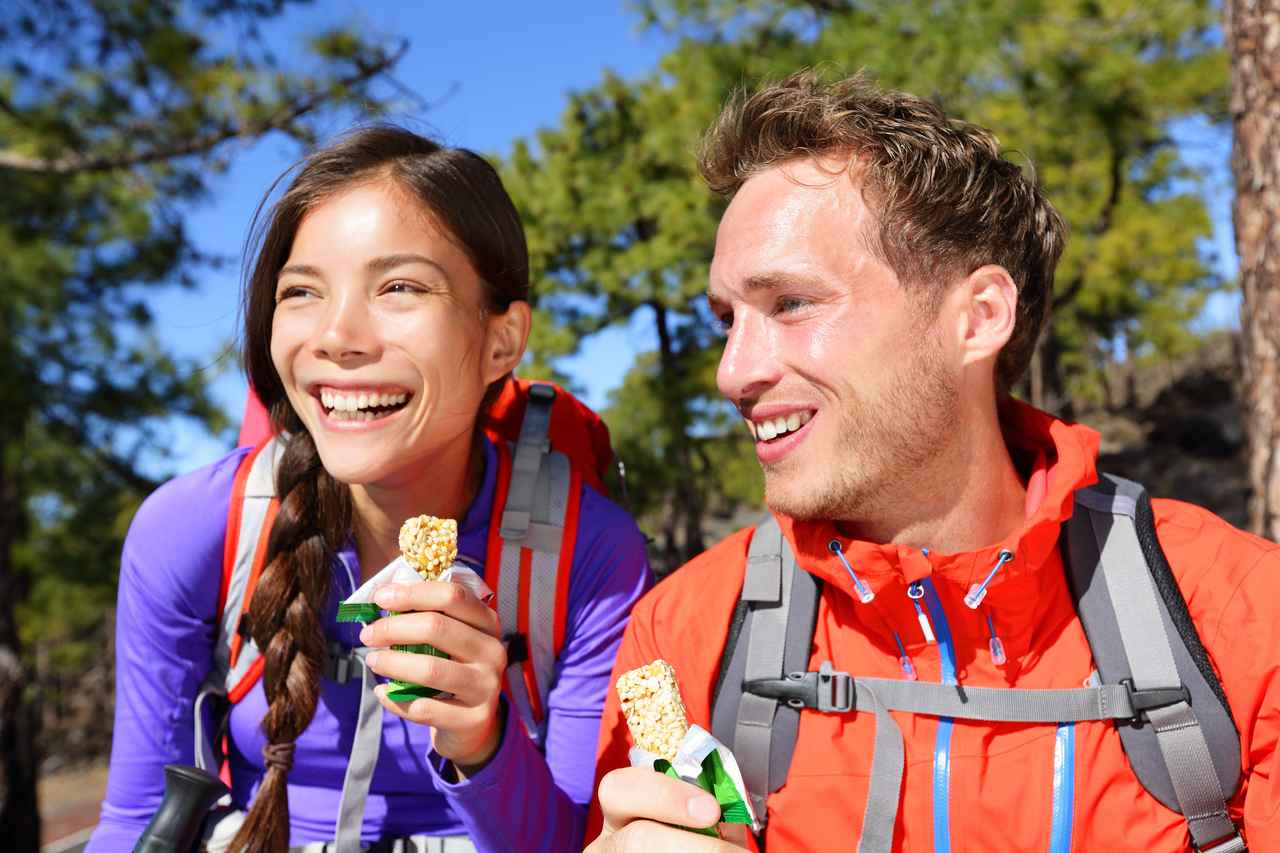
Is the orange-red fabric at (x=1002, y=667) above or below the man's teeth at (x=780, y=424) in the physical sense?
below

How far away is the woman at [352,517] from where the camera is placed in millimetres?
2051

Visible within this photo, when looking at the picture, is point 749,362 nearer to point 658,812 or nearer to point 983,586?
point 983,586

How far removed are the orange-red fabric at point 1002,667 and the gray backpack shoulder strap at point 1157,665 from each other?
0.04m

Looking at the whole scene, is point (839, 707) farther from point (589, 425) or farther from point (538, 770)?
point (589, 425)

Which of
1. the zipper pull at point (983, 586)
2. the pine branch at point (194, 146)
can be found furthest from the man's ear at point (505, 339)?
the pine branch at point (194, 146)

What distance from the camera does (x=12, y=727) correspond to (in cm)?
816

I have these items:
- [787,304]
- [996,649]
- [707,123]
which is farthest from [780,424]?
[707,123]

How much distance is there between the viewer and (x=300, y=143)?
594 centimetres

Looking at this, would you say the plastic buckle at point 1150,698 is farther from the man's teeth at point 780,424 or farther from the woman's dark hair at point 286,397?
the woman's dark hair at point 286,397

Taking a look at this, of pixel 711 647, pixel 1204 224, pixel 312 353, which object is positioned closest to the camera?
pixel 711 647

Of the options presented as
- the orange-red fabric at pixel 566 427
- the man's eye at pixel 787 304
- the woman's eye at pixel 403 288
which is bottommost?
the orange-red fabric at pixel 566 427

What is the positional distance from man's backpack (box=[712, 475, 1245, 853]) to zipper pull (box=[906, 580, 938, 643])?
0.10 meters

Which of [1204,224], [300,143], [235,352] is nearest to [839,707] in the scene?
[235,352]

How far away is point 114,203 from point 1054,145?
9.26 metres
